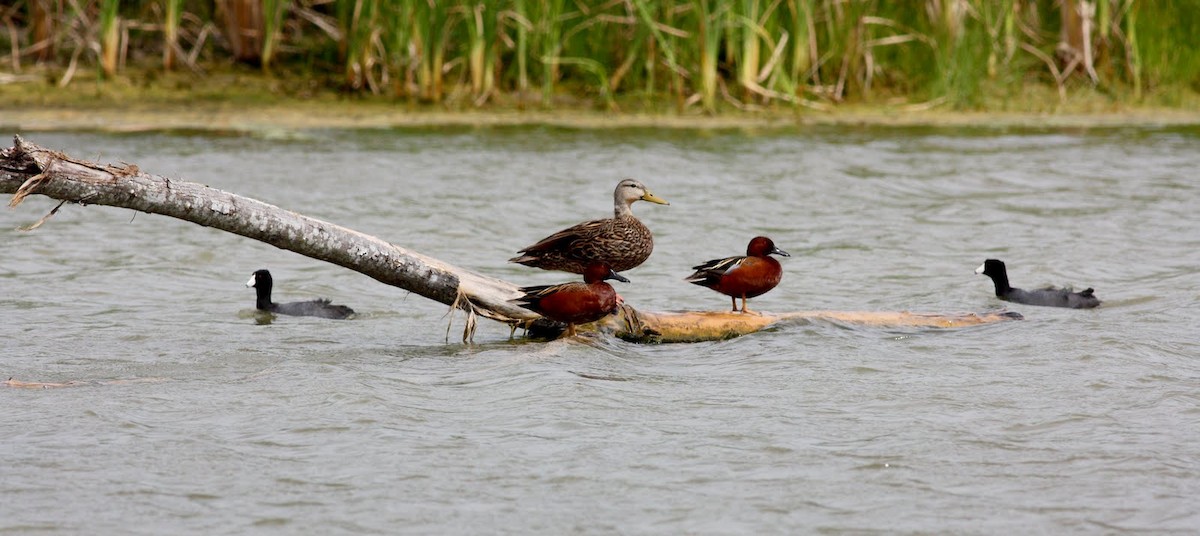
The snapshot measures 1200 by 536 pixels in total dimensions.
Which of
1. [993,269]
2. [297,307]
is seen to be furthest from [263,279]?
[993,269]

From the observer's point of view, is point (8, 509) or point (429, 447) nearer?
point (8, 509)

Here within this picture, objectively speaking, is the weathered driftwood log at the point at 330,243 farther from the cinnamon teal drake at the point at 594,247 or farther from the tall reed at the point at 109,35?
the tall reed at the point at 109,35

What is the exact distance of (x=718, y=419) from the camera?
19.7 ft

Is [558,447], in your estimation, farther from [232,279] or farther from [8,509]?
[232,279]

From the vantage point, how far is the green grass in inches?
620

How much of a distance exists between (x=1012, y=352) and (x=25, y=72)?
42.6ft

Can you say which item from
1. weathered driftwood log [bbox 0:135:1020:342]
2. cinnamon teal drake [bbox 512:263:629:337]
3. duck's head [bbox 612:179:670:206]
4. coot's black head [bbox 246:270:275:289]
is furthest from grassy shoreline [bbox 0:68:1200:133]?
cinnamon teal drake [bbox 512:263:629:337]

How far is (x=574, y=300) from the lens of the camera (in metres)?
7.18

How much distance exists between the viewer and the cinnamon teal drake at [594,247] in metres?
7.93

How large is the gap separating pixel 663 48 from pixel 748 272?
8303mm

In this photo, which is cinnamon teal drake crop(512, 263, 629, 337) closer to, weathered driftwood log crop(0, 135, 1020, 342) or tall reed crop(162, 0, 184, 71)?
weathered driftwood log crop(0, 135, 1020, 342)

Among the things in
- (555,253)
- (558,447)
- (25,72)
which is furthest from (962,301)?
Result: (25,72)

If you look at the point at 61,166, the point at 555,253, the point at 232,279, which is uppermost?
the point at 61,166

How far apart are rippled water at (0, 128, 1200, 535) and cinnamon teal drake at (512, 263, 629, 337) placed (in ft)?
0.60
